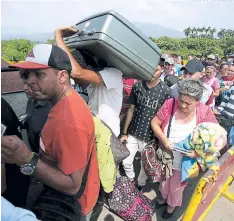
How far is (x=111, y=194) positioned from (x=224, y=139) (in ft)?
3.54

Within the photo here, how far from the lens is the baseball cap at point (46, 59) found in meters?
1.44

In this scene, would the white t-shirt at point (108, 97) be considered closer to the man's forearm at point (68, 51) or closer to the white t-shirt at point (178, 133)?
the man's forearm at point (68, 51)

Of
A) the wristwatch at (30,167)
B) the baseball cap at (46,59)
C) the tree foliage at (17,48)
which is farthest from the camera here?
the tree foliage at (17,48)

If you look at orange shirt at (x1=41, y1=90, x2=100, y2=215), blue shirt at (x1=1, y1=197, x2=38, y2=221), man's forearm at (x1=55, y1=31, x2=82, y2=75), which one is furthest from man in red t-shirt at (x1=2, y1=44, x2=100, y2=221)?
man's forearm at (x1=55, y1=31, x2=82, y2=75)

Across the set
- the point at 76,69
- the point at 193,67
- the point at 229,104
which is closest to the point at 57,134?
the point at 76,69

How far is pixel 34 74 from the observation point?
1.47 m

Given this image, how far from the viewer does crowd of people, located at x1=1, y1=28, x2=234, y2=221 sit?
1332 millimetres

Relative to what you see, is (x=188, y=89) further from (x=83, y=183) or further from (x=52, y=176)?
(x=52, y=176)

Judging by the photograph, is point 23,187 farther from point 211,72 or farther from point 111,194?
point 211,72

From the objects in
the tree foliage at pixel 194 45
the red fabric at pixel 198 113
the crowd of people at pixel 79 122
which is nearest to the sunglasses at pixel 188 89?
the crowd of people at pixel 79 122

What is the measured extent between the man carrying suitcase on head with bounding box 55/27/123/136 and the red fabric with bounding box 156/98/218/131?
0.53 meters

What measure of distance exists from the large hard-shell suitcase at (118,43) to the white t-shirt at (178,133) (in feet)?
2.30

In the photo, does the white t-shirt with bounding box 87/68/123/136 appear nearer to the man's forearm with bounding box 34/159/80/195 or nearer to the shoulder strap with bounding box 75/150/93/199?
the shoulder strap with bounding box 75/150/93/199

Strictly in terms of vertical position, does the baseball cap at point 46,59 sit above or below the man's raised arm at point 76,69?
above
